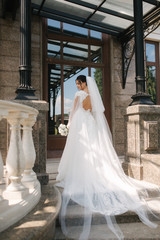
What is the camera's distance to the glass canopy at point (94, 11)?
5348mm

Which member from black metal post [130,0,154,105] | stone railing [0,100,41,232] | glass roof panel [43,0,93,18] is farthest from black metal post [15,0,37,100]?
glass roof panel [43,0,93,18]

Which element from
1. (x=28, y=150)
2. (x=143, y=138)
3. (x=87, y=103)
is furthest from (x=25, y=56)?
(x=143, y=138)

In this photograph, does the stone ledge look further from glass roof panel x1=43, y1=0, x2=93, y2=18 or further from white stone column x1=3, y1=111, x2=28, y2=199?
glass roof panel x1=43, y1=0, x2=93, y2=18

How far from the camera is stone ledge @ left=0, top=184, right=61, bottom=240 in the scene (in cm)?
165

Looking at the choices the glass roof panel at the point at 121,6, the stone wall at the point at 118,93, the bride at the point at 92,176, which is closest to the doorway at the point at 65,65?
the stone wall at the point at 118,93

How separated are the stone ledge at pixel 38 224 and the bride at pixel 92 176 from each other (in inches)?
10.0

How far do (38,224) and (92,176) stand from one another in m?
1.51

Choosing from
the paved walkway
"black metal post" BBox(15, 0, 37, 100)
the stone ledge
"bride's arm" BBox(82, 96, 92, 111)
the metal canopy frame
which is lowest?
the paved walkway

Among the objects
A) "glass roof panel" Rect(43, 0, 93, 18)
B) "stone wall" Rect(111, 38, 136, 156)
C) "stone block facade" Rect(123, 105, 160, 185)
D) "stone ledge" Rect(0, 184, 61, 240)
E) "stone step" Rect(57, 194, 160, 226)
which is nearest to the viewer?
"stone ledge" Rect(0, 184, 61, 240)

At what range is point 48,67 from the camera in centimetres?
642

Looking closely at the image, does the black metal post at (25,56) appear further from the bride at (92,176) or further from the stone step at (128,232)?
the stone step at (128,232)

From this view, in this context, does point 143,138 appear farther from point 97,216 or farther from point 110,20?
point 110,20

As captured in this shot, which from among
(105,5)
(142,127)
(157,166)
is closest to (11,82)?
(105,5)

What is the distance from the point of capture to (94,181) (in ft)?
10.5
